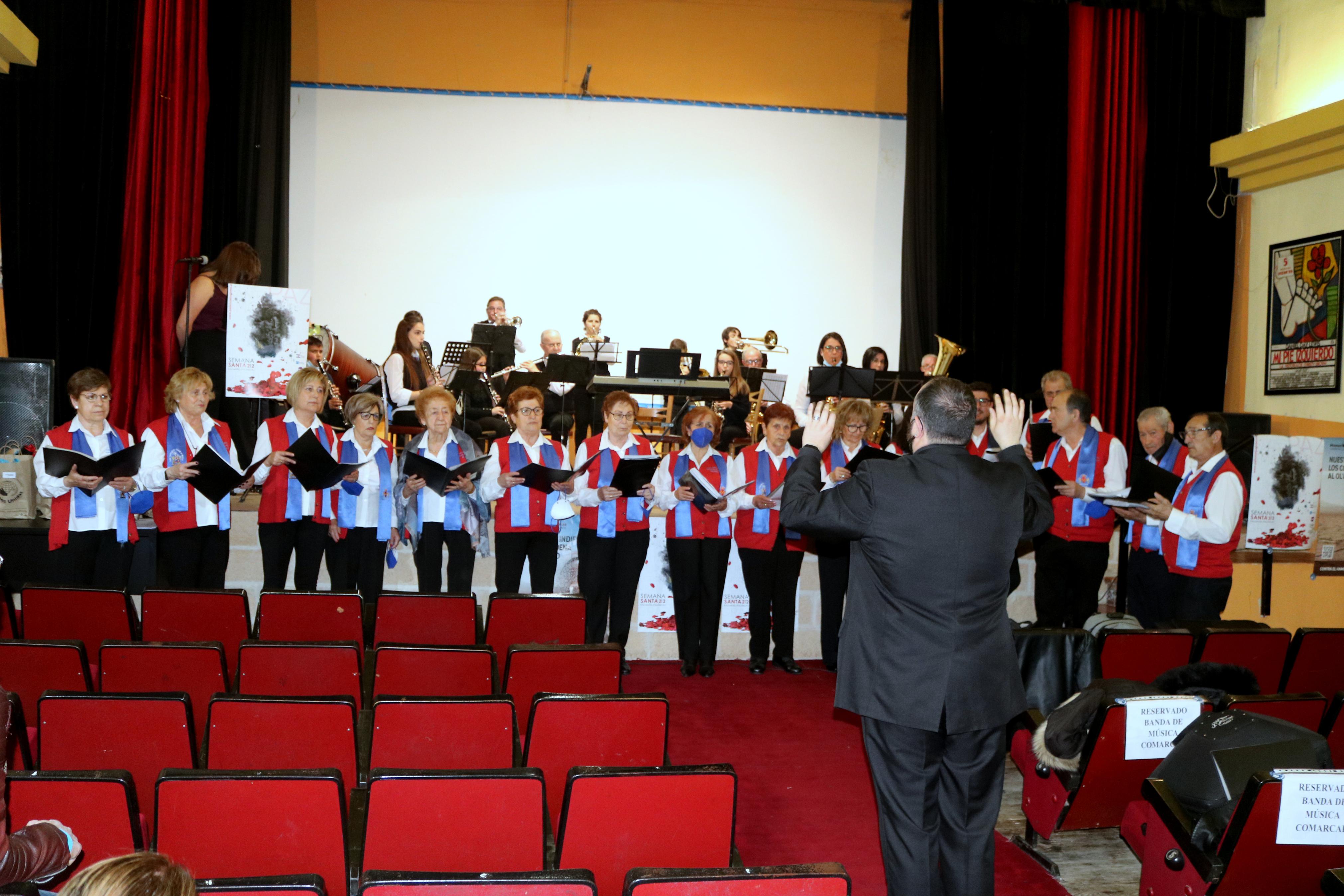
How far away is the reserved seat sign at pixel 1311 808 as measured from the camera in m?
2.15

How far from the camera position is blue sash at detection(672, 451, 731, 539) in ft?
17.7

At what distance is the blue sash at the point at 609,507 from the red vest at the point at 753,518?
56 cm

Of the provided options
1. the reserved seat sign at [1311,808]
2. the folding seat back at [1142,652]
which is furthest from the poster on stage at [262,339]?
the reserved seat sign at [1311,808]

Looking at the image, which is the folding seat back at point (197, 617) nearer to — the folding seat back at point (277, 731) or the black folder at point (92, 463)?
the black folder at point (92, 463)

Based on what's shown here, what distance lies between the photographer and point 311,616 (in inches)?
152

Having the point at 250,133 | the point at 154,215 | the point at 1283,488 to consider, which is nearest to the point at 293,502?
the point at 154,215

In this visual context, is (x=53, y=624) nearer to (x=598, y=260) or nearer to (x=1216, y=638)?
(x=1216, y=638)

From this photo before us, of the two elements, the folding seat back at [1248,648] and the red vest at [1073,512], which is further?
the red vest at [1073,512]

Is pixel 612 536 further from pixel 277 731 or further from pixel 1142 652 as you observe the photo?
pixel 277 731

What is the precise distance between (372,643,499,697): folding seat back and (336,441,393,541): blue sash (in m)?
2.10

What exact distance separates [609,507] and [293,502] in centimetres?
158

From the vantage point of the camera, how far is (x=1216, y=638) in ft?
12.3

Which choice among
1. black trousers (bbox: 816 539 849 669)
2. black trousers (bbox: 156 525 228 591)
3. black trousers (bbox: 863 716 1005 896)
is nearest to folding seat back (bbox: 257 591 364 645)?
black trousers (bbox: 156 525 228 591)

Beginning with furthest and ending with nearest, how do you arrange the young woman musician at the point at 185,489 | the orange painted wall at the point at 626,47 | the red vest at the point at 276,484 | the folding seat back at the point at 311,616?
the orange painted wall at the point at 626,47, the red vest at the point at 276,484, the young woman musician at the point at 185,489, the folding seat back at the point at 311,616
